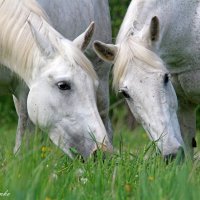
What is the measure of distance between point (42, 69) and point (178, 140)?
1.15 metres

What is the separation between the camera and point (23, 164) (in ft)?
11.4

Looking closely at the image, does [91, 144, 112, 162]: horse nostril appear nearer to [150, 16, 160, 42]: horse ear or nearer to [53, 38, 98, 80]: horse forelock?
[53, 38, 98, 80]: horse forelock

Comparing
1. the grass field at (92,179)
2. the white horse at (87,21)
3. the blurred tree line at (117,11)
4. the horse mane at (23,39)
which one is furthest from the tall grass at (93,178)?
the blurred tree line at (117,11)

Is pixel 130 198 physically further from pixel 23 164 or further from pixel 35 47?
pixel 35 47

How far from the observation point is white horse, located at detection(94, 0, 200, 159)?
5.16 m

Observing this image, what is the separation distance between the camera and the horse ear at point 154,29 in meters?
5.51

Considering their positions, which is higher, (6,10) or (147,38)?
(6,10)

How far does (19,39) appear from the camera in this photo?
17.4 ft

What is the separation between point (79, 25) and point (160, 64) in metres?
1.68

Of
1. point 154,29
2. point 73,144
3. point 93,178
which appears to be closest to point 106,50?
point 154,29

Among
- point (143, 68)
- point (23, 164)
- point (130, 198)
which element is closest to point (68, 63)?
point (143, 68)

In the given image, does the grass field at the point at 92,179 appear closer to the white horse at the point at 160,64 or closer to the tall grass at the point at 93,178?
the tall grass at the point at 93,178

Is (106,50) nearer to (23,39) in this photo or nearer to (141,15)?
(141,15)

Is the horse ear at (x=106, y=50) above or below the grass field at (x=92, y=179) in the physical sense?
above
